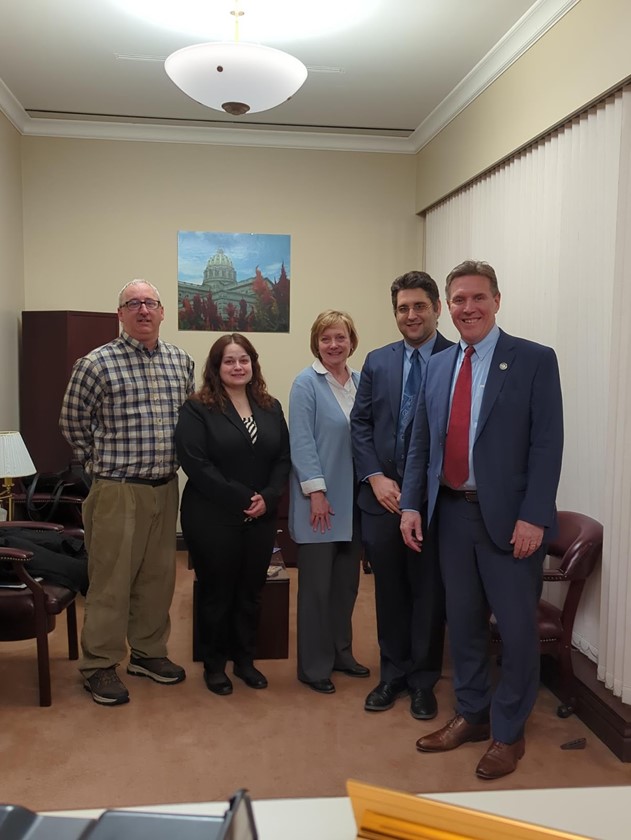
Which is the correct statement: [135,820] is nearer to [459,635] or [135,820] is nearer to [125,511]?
[459,635]

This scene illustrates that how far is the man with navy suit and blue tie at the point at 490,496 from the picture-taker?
100 inches

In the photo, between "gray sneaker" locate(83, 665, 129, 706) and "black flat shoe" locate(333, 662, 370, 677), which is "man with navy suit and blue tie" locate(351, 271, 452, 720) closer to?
"black flat shoe" locate(333, 662, 370, 677)

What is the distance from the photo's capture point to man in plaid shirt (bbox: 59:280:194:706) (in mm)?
3156

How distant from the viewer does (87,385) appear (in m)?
3.14

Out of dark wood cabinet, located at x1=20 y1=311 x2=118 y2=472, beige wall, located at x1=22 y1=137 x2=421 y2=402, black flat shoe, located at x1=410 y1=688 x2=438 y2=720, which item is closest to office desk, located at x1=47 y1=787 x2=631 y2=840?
black flat shoe, located at x1=410 y1=688 x2=438 y2=720

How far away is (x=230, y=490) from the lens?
3109 mm

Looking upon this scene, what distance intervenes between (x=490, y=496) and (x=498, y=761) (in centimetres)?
92

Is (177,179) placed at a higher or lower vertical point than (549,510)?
higher

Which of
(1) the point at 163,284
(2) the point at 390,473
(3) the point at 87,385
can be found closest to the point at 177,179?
(1) the point at 163,284

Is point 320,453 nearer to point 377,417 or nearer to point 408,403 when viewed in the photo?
point 377,417

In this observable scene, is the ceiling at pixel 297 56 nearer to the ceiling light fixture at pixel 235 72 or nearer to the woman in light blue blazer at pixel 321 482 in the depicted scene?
the ceiling light fixture at pixel 235 72

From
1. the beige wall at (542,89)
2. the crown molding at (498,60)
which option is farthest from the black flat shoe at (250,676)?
the crown molding at (498,60)

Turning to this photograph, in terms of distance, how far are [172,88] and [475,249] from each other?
2153mm

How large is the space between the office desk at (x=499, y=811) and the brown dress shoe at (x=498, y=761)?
181 cm
